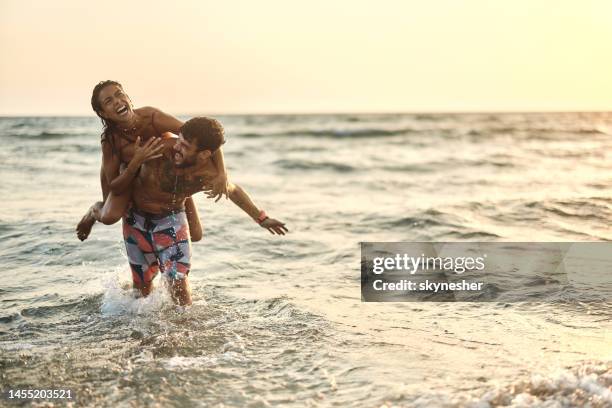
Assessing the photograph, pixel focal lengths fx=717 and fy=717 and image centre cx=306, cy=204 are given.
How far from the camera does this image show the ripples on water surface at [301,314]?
15.5 feet

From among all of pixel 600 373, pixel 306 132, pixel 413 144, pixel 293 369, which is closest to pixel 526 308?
pixel 600 373

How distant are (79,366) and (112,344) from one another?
50cm

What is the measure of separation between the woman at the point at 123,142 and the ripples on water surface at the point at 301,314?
112 cm

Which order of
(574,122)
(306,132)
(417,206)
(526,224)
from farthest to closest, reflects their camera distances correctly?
(574,122)
(306,132)
(417,206)
(526,224)

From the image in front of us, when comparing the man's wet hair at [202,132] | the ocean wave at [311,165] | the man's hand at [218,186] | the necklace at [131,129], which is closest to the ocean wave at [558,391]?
the man's hand at [218,186]

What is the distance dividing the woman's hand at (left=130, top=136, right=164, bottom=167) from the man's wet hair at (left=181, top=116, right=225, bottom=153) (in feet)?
0.78

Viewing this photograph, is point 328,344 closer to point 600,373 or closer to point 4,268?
point 600,373

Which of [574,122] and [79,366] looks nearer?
[79,366]

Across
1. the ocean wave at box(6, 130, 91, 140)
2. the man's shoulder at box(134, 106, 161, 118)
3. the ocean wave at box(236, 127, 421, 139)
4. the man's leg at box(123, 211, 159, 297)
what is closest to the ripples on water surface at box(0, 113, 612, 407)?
the man's leg at box(123, 211, 159, 297)

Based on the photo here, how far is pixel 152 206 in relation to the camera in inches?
233

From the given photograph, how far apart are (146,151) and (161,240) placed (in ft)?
3.43

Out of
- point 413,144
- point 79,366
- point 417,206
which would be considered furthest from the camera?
point 413,144

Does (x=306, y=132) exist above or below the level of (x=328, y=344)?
above

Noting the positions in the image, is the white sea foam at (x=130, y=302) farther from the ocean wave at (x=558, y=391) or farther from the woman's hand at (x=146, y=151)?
the ocean wave at (x=558, y=391)
